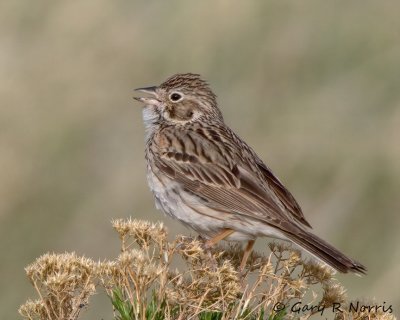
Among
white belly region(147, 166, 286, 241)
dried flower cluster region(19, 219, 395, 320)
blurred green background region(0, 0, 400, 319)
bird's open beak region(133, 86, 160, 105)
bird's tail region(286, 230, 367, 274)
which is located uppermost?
blurred green background region(0, 0, 400, 319)

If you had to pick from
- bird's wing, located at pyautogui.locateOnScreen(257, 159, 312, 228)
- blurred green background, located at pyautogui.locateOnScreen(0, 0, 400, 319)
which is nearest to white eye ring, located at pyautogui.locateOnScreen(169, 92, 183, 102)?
bird's wing, located at pyautogui.locateOnScreen(257, 159, 312, 228)

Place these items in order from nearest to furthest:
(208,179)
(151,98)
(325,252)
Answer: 1. (325,252)
2. (208,179)
3. (151,98)

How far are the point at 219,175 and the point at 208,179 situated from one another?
0.30 feet

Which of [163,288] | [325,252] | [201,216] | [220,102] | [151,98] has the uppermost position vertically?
[220,102]

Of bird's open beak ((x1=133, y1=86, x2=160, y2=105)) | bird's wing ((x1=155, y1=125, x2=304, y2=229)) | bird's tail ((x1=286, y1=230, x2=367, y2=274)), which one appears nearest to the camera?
bird's tail ((x1=286, y1=230, x2=367, y2=274))

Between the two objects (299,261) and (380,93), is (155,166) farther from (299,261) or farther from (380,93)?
(380,93)

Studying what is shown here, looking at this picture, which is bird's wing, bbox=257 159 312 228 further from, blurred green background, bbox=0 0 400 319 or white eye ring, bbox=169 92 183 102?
blurred green background, bbox=0 0 400 319

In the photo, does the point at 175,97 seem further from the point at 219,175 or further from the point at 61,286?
the point at 61,286

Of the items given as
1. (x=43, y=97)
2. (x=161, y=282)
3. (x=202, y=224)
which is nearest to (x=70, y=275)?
(x=161, y=282)

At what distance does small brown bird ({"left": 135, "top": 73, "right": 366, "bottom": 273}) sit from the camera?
370 inches

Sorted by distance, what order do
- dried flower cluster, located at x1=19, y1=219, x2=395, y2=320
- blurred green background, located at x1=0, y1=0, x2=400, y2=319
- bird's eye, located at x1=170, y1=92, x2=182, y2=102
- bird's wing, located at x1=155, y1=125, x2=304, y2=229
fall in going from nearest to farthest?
1. dried flower cluster, located at x1=19, y1=219, x2=395, y2=320
2. bird's wing, located at x1=155, y1=125, x2=304, y2=229
3. bird's eye, located at x1=170, y1=92, x2=182, y2=102
4. blurred green background, located at x1=0, y1=0, x2=400, y2=319

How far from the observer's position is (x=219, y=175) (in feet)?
33.0

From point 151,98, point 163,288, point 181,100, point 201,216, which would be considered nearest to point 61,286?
point 163,288

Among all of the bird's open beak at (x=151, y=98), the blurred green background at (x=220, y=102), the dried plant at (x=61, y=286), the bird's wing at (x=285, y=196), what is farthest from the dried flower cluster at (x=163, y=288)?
the blurred green background at (x=220, y=102)
